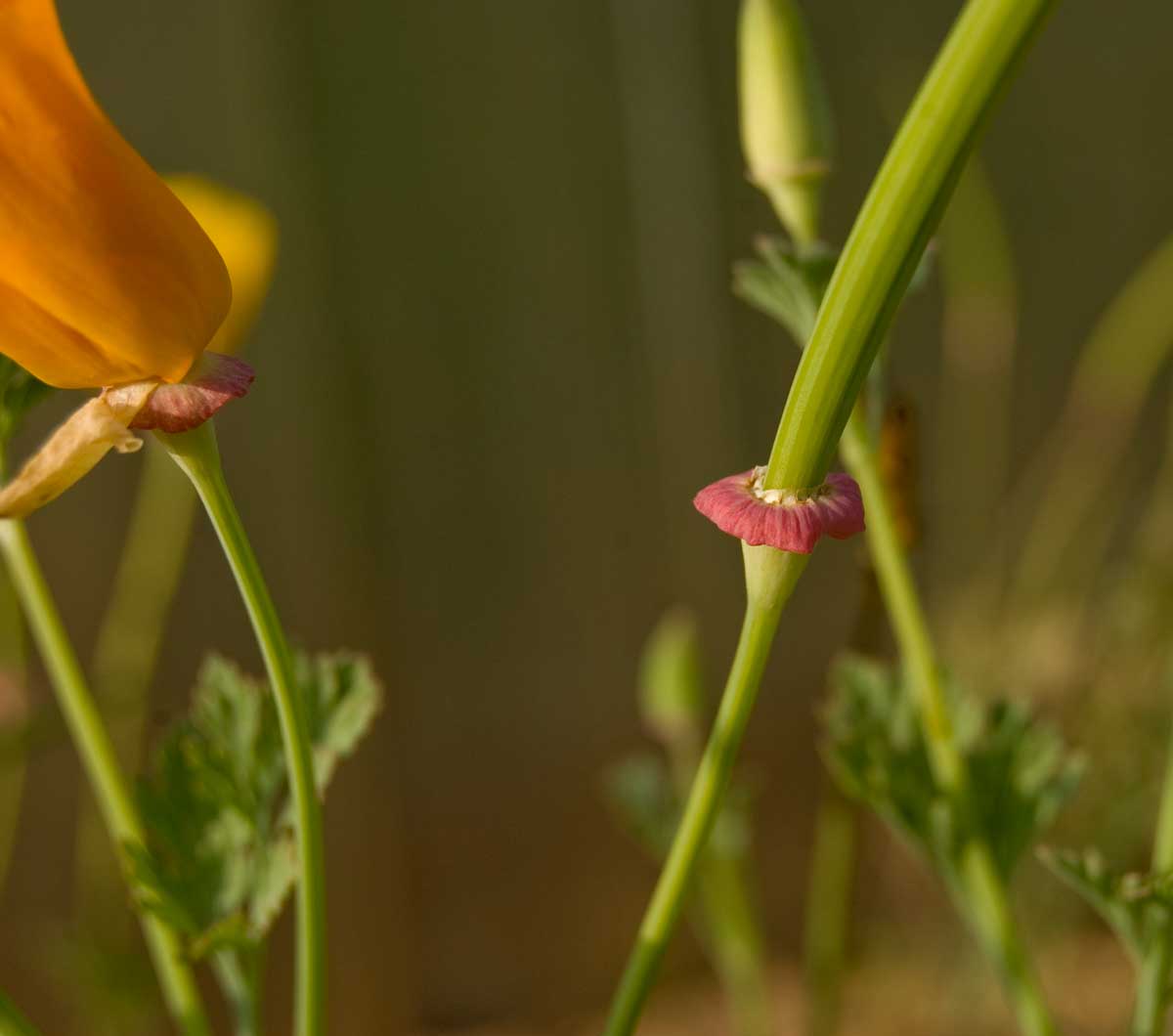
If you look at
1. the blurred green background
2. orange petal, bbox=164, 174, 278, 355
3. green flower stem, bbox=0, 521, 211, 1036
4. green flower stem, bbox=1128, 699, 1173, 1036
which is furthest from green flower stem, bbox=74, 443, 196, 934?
green flower stem, bbox=1128, 699, 1173, 1036

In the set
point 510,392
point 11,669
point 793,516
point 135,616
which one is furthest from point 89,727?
point 510,392

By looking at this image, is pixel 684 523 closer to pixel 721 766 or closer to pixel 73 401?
pixel 73 401

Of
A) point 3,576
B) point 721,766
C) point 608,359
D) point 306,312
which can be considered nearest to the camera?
point 721,766

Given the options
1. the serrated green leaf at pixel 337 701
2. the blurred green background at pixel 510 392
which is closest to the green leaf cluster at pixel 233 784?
the serrated green leaf at pixel 337 701

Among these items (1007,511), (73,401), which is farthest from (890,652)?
(73,401)

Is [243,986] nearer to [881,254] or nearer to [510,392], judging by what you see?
[881,254]

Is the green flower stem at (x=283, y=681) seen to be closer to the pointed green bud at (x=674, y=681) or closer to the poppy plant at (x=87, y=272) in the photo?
the poppy plant at (x=87, y=272)
